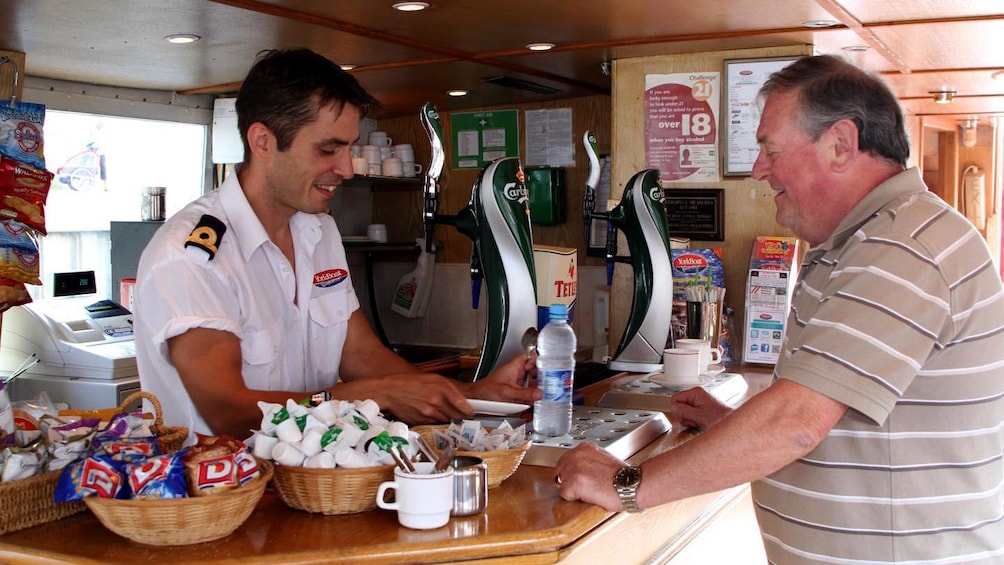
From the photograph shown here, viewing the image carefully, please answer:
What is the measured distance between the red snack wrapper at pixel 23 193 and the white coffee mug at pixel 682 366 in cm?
220

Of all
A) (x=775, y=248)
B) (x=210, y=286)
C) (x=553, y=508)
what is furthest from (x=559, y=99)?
(x=553, y=508)

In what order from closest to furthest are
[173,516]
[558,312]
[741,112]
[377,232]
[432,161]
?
[173,516]
[558,312]
[432,161]
[741,112]
[377,232]

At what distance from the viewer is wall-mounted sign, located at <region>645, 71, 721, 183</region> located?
12.2 feet

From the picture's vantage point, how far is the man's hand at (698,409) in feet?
7.70

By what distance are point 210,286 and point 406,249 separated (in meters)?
3.27

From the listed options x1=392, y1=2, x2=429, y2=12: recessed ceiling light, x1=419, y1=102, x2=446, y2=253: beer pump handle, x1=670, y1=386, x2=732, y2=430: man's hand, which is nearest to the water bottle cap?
x1=670, y1=386, x2=732, y2=430: man's hand

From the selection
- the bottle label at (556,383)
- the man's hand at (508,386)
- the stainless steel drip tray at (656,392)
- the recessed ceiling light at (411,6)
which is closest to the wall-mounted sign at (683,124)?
the stainless steel drip tray at (656,392)

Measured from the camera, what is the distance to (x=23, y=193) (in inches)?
135

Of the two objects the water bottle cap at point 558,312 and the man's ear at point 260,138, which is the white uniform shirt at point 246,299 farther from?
the water bottle cap at point 558,312

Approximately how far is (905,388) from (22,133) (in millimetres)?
3036

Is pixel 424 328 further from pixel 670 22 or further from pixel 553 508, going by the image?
pixel 553 508

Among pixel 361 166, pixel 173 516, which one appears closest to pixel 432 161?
pixel 173 516

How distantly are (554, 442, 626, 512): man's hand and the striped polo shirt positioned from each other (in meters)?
0.32

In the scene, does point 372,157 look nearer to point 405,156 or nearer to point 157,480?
point 405,156
